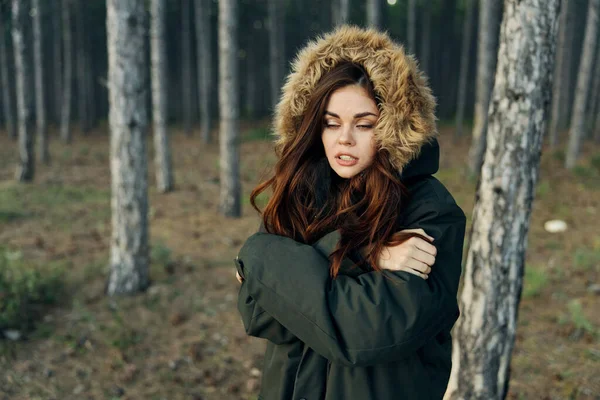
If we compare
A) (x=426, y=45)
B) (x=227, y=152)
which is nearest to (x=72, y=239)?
(x=227, y=152)

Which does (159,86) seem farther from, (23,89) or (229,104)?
(23,89)

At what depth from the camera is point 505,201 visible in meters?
3.22

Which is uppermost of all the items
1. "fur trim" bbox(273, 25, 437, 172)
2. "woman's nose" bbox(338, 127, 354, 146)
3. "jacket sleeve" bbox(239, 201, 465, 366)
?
"fur trim" bbox(273, 25, 437, 172)

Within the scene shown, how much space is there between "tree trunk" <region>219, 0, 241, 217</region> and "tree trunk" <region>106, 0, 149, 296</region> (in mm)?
3752

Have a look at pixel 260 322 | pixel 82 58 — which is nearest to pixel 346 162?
pixel 260 322

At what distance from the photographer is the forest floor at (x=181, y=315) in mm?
4613

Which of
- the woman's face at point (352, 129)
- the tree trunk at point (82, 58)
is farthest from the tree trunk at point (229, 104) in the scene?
the tree trunk at point (82, 58)

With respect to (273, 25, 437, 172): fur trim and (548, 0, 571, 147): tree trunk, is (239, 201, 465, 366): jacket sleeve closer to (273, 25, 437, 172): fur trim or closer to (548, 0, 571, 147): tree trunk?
(273, 25, 437, 172): fur trim

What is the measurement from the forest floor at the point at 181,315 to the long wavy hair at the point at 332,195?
307 millimetres

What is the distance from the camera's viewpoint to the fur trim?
1880mm

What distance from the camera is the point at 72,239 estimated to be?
8.08 metres

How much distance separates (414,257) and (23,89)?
547 inches

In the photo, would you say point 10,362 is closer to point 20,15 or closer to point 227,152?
point 227,152

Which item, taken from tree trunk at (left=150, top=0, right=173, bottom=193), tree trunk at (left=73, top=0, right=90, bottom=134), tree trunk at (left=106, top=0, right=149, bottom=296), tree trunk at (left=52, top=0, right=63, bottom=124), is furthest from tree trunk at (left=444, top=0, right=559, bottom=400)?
tree trunk at (left=73, top=0, right=90, bottom=134)
